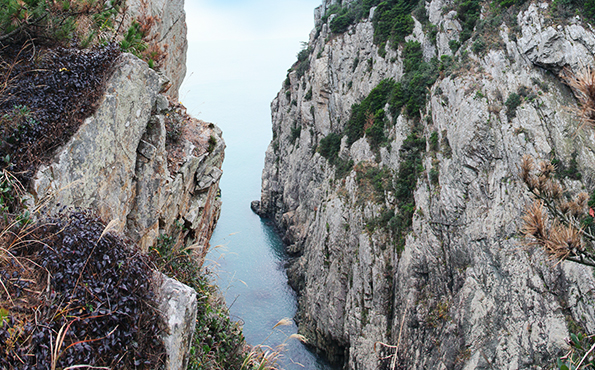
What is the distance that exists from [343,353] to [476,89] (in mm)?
25110

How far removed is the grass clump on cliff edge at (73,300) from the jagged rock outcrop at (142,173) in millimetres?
343

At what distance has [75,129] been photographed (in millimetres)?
5777

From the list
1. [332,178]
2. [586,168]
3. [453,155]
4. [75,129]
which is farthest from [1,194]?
[332,178]

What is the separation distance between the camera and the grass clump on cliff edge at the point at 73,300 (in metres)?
3.18

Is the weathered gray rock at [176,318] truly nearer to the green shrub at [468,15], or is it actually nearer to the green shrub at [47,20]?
the green shrub at [47,20]

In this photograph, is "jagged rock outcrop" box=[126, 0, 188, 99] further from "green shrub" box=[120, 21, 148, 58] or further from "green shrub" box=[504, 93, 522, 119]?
"green shrub" box=[504, 93, 522, 119]

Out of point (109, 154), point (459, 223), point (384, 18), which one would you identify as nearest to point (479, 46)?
point (459, 223)

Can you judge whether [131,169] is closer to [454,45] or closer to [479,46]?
[479,46]

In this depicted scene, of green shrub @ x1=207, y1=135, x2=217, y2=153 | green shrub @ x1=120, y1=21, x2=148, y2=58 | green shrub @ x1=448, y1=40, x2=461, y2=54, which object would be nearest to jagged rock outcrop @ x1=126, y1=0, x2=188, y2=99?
green shrub @ x1=120, y1=21, x2=148, y2=58

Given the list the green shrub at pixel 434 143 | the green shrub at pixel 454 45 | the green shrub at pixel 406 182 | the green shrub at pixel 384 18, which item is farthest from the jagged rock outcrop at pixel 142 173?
the green shrub at pixel 384 18

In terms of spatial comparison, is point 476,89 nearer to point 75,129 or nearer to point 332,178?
point 332,178

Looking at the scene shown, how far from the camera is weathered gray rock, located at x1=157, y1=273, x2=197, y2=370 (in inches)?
164

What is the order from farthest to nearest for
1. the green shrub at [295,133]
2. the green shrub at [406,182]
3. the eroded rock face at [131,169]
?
1. the green shrub at [295,133]
2. the green shrub at [406,182]
3. the eroded rock face at [131,169]

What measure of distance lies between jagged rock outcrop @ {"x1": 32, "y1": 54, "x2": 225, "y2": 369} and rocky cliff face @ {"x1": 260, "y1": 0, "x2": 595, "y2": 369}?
25.6ft
